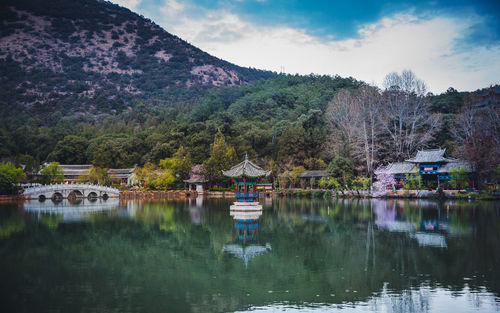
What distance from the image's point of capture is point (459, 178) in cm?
3134

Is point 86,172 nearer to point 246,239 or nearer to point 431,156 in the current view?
point 431,156

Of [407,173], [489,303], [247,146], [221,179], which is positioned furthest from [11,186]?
[489,303]

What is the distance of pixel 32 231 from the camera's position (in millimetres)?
16578

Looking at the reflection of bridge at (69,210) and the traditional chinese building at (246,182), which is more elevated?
the traditional chinese building at (246,182)

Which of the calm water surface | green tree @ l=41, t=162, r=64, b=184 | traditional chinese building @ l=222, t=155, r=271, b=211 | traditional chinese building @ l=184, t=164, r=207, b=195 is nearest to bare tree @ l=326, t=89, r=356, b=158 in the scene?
traditional chinese building @ l=184, t=164, r=207, b=195

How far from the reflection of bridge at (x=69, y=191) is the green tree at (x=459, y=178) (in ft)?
107

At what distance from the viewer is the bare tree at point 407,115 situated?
39.1m

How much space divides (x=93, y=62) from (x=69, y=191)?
3576 inches

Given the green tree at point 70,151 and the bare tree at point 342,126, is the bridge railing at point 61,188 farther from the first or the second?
the bare tree at point 342,126

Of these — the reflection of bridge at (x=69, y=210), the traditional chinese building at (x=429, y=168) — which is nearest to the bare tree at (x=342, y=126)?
the traditional chinese building at (x=429, y=168)

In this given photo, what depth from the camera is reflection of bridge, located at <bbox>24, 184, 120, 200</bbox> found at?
1475 inches

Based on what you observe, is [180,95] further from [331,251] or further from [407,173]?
[331,251]

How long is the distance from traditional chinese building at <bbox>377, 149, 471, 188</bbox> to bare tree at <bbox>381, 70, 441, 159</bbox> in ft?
11.9

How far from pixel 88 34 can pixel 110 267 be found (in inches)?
5574
